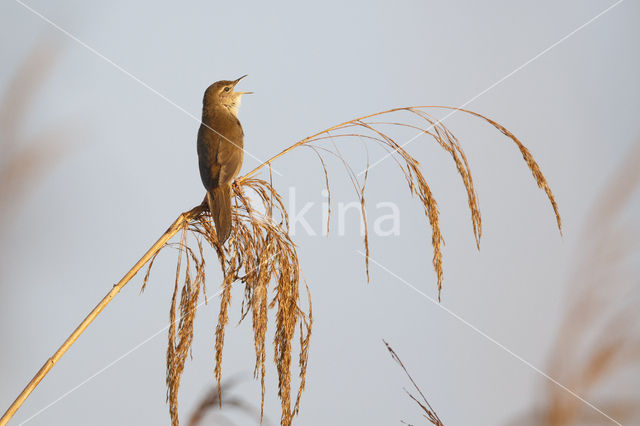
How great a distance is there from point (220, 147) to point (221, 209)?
1014 mm

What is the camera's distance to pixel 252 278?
64.7 inches

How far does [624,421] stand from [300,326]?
0.92 metres

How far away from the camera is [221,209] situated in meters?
1.99

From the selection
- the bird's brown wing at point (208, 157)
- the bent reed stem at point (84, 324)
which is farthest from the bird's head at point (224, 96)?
the bent reed stem at point (84, 324)

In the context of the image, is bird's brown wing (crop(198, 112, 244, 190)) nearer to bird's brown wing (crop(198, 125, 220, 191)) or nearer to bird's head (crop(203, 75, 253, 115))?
bird's brown wing (crop(198, 125, 220, 191))

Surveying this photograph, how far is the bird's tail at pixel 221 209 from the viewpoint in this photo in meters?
1.87

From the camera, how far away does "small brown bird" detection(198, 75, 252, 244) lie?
204 cm

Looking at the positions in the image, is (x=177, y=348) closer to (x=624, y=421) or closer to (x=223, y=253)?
→ (x=223, y=253)

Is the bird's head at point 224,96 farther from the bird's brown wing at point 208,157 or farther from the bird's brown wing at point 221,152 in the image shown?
the bird's brown wing at point 208,157

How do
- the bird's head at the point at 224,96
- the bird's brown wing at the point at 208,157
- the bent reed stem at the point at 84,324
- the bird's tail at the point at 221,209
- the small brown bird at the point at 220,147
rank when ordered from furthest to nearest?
the bird's head at the point at 224,96, the bird's brown wing at the point at 208,157, the small brown bird at the point at 220,147, the bird's tail at the point at 221,209, the bent reed stem at the point at 84,324

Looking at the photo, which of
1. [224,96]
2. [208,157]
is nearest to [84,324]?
[208,157]

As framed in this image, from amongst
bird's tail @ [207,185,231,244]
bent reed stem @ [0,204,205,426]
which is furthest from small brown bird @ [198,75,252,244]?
bent reed stem @ [0,204,205,426]

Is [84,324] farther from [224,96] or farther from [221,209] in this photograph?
[224,96]

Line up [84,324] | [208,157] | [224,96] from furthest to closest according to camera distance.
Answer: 1. [224,96]
2. [208,157]
3. [84,324]
